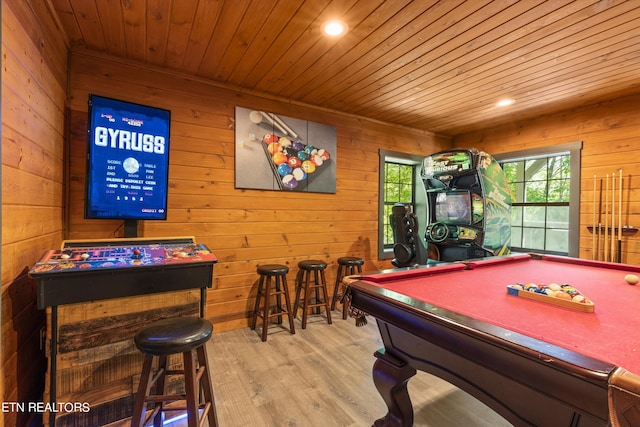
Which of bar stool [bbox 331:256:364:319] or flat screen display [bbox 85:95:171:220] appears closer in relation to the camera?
flat screen display [bbox 85:95:171:220]

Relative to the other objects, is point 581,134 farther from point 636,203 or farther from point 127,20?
point 127,20

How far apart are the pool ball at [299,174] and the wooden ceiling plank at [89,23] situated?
201 centimetres

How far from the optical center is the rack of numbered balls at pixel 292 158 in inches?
129

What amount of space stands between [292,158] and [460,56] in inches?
75.7

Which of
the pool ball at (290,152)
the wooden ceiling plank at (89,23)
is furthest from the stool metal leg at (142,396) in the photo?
the pool ball at (290,152)

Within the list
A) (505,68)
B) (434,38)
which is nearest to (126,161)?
(434,38)

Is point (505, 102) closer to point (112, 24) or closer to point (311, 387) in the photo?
point (311, 387)

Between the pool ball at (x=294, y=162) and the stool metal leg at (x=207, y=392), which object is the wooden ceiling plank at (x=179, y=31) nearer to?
the pool ball at (x=294, y=162)

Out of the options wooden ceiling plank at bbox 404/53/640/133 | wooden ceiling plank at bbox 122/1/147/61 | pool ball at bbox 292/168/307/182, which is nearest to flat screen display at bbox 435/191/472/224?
wooden ceiling plank at bbox 404/53/640/133

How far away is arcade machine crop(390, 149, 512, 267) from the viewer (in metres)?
3.40

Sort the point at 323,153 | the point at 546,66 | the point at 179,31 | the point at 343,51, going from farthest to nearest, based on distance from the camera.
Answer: the point at 323,153, the point at 546,66, the point at 343,51, the point at 179,31

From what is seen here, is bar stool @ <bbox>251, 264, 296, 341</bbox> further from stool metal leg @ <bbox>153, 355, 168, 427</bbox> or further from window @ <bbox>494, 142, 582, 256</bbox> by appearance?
window @ <bbox>494, 142, 582, 256</bbox>

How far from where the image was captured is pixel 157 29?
2100 mm

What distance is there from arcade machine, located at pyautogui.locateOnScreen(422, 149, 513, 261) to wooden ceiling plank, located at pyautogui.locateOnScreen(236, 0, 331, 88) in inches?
89.4
